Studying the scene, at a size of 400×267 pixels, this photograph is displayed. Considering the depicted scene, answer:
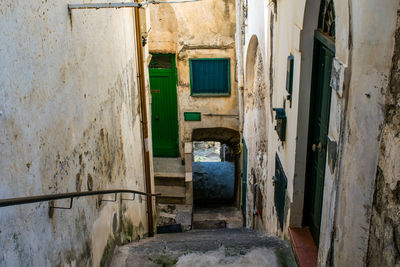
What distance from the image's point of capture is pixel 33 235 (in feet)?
8.48

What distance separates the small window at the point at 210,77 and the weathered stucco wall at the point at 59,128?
5.94m

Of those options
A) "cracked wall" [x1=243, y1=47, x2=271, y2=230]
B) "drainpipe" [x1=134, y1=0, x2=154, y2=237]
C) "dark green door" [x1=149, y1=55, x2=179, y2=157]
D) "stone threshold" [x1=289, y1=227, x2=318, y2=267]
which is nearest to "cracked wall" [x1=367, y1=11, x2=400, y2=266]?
"stone threshold" [x1=289, y1=227, x2=318, y2=267]

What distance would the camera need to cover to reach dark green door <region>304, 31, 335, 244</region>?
3.88 m

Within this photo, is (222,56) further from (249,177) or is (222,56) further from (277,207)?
(277,207)

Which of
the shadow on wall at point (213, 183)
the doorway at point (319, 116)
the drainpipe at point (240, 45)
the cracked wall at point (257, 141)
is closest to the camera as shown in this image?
the doorway at point (319, 116)

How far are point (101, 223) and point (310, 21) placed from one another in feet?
8.88

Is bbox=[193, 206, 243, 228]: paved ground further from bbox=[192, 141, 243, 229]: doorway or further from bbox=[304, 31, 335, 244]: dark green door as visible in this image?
bbox=[304, 31, 335, 244]: dark green door

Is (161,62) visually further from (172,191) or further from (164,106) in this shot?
(172,191)

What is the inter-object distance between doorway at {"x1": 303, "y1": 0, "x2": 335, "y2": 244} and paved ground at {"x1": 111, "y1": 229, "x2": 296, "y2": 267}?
427mm

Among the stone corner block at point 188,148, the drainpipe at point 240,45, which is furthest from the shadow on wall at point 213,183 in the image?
the drainpipe at point 240,45

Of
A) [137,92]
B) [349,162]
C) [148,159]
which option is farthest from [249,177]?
[349,162]

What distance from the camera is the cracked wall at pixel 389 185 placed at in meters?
2.08

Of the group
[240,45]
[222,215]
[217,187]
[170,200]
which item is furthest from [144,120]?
[217,187]

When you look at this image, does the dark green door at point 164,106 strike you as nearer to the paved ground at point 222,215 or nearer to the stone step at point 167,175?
the stone step at point 167,175
